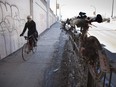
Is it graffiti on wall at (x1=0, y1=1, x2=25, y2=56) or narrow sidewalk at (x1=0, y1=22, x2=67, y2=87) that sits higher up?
graffiti on wall at (x1=0, y1=1, x2=25, y2=56)

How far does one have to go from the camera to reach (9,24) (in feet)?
31.3

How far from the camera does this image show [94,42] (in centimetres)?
395

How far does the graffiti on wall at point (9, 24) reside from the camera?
863 cm

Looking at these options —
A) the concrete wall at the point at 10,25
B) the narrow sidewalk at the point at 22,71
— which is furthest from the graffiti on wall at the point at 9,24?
the narrow sidewalk at the point at 22,71

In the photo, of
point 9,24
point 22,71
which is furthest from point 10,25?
point 22,71

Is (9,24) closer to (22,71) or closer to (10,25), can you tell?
(10,25)

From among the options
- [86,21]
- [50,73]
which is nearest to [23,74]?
[50,73]

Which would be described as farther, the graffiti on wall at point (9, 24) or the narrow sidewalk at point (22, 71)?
the graffiti on wall at point (9, 24)

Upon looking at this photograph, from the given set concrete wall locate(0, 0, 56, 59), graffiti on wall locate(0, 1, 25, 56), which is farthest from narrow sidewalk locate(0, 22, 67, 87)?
graffiti on wall locate(0, 1, 25, 56)

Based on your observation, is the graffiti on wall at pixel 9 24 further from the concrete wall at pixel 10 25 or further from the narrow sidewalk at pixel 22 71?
the narrow sidewalk at pixel 22 71

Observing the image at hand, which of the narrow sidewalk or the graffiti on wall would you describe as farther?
the graffiti on wall

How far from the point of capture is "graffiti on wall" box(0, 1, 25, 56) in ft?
28.3

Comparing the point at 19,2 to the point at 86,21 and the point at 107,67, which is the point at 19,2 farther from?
the point at 107,67

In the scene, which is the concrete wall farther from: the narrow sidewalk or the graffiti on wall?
the narrow sidewalk
